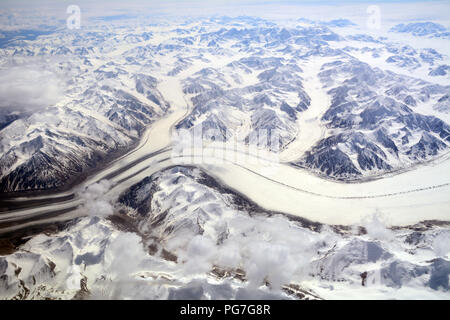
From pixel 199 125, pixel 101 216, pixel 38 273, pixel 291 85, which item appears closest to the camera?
pixel 38 273

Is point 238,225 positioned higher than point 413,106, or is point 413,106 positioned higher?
point 413,106

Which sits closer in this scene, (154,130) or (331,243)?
(331,243)

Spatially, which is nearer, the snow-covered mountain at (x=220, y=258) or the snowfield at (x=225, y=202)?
the snow-covered mountain at (x=220, y=258)

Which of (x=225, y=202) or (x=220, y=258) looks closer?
(x=220, y=258)

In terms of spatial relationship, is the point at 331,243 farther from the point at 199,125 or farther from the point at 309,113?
the point at 309,113

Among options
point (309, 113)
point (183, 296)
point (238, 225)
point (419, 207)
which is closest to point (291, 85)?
point (309, 113)

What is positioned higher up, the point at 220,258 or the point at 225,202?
the point at 225,202

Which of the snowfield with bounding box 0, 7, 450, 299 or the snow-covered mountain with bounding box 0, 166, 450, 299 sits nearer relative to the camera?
the snow-covered mountain with bounding box 0, 166, 450, 299

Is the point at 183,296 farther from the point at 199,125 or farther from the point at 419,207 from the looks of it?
the point at 199,125
